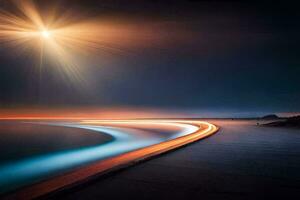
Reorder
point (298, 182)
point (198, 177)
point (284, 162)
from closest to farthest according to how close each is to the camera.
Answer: point (298, 182), point (198, 177), point (284, 162)

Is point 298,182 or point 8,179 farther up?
point 298,182

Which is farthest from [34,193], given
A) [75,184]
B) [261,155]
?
[261,155]

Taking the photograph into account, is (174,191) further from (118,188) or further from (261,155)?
(261,155)

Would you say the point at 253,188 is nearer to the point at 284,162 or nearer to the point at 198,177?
the point at 198,177

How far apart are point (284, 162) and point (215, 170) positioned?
2.22 metres

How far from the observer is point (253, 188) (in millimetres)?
4047

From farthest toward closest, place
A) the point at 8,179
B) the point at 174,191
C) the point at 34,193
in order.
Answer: the point at 8,179 < the point at 174,191 < the point at 34,193

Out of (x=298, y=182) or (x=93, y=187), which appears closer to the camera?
(x=93, y=187)

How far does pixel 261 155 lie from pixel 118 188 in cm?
513

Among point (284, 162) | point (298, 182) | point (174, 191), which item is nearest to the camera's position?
point (174, 191)

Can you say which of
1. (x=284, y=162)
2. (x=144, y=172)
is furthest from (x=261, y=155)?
(x=144, y=172)

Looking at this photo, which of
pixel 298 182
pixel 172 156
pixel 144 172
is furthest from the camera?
pixel 172 156

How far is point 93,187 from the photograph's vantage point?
13.4 ft

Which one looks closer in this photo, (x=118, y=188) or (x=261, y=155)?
(x=118, y=188)
